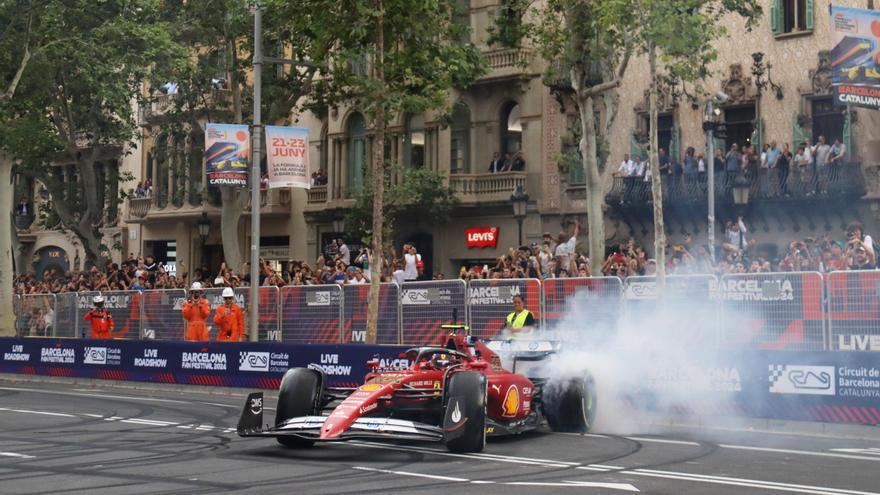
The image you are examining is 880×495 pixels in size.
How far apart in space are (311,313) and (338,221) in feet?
49.8

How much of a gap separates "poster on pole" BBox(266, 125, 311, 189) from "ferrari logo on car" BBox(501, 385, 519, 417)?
1388 centimetres

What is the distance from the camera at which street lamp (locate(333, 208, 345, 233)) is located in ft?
139

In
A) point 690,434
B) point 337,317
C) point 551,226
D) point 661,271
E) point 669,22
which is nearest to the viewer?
point 690,434

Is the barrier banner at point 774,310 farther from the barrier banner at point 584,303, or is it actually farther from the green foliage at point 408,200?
the green foliage at point 408,200

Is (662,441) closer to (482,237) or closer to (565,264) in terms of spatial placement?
(565,264)

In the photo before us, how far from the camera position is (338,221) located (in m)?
42.6

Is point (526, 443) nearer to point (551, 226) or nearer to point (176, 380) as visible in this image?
point (176, 380)

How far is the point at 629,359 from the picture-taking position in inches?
757

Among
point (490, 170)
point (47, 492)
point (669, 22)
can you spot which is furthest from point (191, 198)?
Answer: point (47, 492)

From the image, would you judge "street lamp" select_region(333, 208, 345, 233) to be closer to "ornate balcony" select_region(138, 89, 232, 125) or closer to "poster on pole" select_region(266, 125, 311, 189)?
"ornate balcony" select_region(138, 89, 232, 125)

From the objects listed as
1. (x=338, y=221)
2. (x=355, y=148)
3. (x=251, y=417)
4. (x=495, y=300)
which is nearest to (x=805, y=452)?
(x=251, y=417)

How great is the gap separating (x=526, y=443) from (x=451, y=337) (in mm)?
1687

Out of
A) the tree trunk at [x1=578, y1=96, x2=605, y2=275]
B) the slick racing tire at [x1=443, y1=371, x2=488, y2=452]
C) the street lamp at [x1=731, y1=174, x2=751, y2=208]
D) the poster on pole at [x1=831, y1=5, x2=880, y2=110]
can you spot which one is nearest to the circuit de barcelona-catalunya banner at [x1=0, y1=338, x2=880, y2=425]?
the slick racing tire at [x1=443, y1=371, x2=488, y2=452]

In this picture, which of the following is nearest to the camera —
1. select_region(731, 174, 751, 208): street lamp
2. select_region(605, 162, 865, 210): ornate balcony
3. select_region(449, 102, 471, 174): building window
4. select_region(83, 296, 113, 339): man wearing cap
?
select_region(605, 162, 865, 210): ornate balcony
